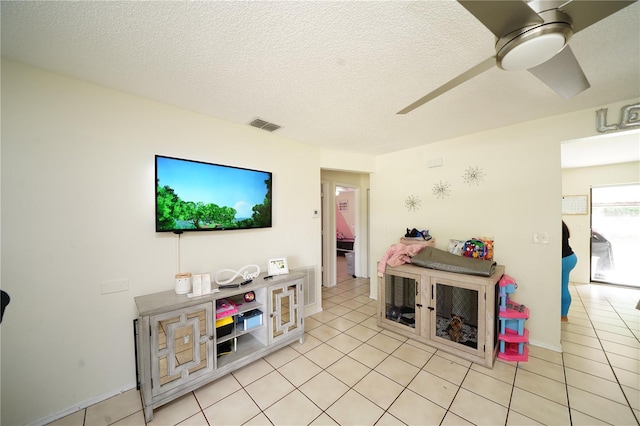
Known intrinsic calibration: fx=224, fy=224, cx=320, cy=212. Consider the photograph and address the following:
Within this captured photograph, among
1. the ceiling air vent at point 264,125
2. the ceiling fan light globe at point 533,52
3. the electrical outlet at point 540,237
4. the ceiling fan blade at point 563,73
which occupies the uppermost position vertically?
the ceiling air vent at point 264,125

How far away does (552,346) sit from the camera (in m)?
2.38

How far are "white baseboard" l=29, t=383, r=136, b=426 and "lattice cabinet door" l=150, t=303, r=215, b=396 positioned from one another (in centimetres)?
54

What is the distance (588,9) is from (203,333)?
2.82 m

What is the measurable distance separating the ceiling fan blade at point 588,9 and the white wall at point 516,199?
2.00 meters

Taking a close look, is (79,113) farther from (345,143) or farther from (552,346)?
(552,346)

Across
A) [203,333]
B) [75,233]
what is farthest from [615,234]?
[75,233]

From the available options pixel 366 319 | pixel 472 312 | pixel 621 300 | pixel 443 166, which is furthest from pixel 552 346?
pixel 621 300

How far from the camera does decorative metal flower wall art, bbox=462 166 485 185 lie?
280 centimetres

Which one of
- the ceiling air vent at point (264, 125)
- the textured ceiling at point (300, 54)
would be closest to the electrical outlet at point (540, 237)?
the textured ceiling at point (300, 54)

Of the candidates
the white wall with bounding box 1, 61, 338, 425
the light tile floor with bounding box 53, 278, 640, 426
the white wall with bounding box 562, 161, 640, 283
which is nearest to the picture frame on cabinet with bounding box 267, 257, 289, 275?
the white wall with bounding box 1, 61, 338, 425

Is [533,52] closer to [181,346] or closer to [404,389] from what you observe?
[404,389]

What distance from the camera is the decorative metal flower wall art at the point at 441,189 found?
10.1ft

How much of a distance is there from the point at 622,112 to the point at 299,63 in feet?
9.51

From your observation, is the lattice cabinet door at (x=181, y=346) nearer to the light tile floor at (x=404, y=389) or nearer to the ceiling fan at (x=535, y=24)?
the light tile floor at (x=404, y=389)
